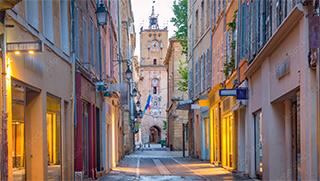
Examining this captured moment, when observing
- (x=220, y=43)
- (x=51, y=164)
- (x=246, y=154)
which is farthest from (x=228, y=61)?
(x=51, y=164)

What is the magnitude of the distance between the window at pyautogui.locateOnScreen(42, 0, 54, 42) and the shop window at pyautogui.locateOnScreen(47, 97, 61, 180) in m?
1.42

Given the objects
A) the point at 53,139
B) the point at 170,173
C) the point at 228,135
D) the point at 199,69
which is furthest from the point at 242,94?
the point at 199,69

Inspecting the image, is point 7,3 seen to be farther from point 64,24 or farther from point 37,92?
point 64,24

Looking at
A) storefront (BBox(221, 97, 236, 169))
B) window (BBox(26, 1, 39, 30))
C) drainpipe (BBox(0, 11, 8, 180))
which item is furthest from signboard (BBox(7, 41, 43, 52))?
storefront (BBox(221, 97, 236, 169))

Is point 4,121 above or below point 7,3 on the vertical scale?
below

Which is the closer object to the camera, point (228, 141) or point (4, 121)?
point (4, 121)

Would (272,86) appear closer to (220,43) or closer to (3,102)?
(3,102)

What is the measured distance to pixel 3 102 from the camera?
7.86 m

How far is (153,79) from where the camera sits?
9225 centimetres

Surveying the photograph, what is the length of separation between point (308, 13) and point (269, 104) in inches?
187

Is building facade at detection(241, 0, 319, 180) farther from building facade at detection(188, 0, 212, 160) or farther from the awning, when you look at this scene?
the awning

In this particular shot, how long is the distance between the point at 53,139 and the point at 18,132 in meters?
2.89

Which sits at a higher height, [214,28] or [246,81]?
[214,28]

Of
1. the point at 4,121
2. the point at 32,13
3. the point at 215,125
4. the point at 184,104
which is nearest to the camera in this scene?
the point at 4,121
